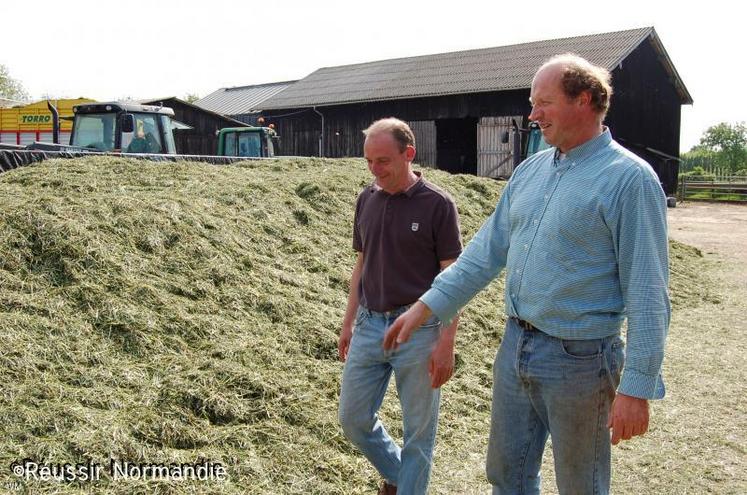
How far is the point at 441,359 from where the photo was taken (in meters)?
A: 2.88

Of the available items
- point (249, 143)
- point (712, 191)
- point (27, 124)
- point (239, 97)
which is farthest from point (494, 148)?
point (239, 97)

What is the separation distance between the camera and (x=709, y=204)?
32.1 m

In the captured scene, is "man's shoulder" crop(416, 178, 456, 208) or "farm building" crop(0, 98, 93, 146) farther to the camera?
"farm building" crop(0, 98, 93, 146)

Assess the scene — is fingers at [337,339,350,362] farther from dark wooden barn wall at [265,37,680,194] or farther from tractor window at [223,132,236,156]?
dark wooden barn wall at [265,37,680,194]

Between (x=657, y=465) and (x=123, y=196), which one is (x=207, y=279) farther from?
(x=657, y=465)

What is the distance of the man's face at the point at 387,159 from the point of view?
308 centimetres

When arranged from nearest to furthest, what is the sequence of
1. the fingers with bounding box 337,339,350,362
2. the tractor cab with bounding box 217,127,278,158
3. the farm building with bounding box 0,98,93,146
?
the fingers with bounding box 337,339,350,362 → the tractor cab with bounding box 217,127,278,158 → the farm building with bounding box 0,98,93,146

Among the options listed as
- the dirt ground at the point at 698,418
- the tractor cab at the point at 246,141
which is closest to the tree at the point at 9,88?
the tractor cab at the point at 246,141

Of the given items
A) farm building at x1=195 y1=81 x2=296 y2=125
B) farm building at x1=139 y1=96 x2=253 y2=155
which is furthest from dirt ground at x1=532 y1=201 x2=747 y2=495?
farm building at x1=195 y1=81 x2=296 y2=125

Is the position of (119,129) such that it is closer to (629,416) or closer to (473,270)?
(473,270)

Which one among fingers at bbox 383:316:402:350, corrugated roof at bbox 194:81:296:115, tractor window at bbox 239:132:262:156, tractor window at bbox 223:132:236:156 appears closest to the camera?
fingers at bbox 383:316:402:350

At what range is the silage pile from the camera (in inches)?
138

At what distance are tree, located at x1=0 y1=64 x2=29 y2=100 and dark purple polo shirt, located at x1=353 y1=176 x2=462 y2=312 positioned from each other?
216 ft

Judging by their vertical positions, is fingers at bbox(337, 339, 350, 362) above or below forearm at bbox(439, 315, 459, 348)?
below
